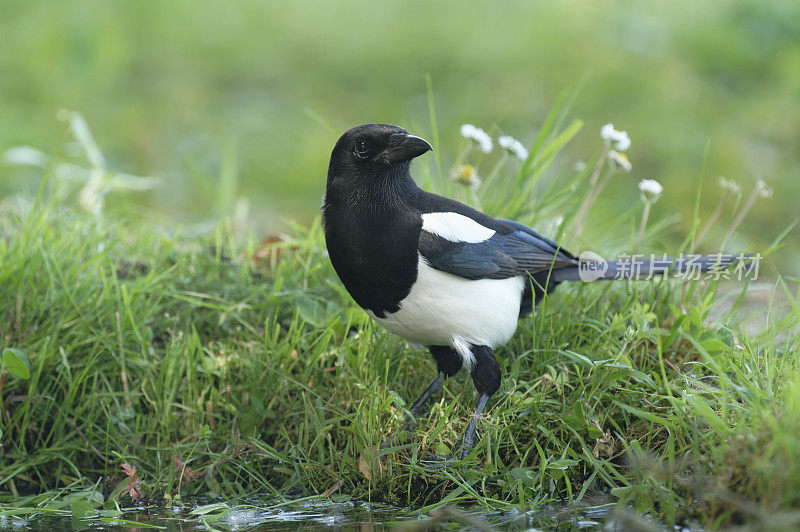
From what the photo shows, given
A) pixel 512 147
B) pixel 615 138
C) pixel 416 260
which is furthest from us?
pixel 512 147

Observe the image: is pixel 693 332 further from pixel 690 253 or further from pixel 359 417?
pixel 359 417

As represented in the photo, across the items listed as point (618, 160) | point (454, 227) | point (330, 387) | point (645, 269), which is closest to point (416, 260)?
point (454, 227)

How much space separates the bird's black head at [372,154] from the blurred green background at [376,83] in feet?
10.8

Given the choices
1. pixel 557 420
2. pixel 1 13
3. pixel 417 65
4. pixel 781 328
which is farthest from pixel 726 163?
pixel 1 13

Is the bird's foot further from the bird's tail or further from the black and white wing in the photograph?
the bird's tail

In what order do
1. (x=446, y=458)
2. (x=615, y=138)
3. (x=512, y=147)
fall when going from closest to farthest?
1. (x=446, y=458)
2. (x=615, y=138)
3. (x=512, y=147)

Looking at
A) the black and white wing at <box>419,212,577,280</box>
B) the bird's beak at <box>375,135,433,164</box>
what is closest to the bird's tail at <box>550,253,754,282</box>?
the black and white wing at <box>419,212,577,280</box>

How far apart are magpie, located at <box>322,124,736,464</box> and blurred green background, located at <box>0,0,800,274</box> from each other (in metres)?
3.17

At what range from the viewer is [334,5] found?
9000 millimetres

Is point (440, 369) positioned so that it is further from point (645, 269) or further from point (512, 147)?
point (512, 147)

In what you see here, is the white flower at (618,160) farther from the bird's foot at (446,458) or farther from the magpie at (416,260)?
the bird's foot at (446,458)

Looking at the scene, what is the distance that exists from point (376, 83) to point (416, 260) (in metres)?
5.10

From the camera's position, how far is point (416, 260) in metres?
3.00

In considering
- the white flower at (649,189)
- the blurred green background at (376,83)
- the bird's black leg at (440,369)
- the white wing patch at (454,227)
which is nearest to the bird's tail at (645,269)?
the white flower at (649,189)
